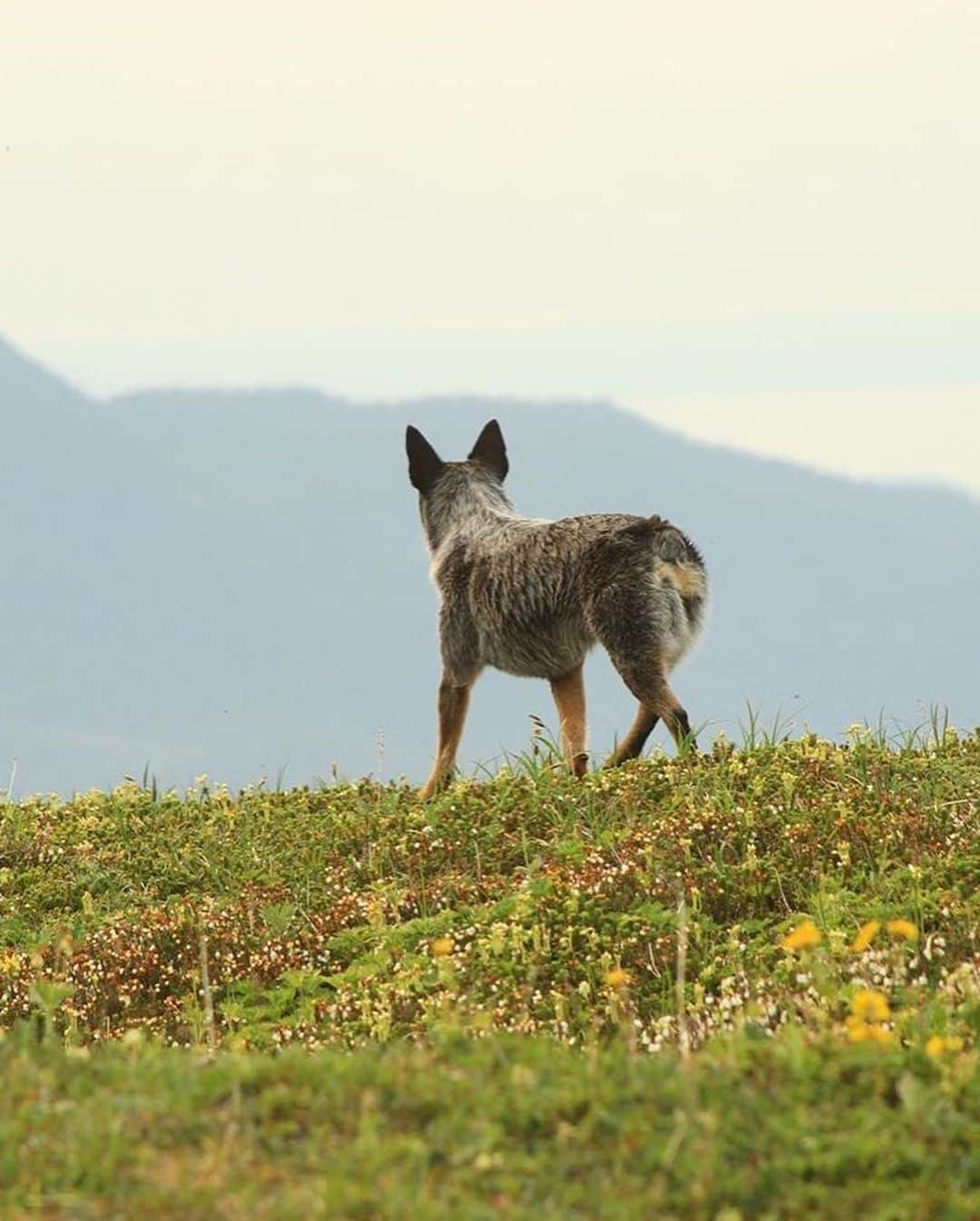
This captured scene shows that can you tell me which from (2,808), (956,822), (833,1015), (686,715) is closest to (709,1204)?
(833,1015)

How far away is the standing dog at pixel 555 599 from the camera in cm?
1448

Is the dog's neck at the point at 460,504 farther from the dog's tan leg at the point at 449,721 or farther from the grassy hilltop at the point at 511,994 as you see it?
the grassy hilltop at the point at 511,994

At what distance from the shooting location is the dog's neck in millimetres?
16781

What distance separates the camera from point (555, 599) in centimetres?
1501

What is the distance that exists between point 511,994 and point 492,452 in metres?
8.11

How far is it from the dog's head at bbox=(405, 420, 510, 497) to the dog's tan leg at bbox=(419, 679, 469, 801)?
2150 mm

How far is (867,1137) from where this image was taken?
5.55 m

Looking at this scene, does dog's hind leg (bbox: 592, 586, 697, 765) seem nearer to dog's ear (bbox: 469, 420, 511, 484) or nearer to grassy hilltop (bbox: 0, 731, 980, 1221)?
grassy hilltop (bbox: 0, 731, 980, 1221)

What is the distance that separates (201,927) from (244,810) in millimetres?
4086

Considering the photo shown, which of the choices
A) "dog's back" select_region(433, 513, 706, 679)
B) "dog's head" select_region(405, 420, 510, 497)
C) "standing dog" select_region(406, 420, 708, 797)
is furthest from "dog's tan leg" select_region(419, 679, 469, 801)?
"dog's head" select_region(405, 420, 510, 497)

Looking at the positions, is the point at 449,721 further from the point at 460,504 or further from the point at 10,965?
the point at 10,965

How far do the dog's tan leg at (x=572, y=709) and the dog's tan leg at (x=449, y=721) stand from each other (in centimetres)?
84

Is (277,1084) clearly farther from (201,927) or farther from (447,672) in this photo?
(447,672)

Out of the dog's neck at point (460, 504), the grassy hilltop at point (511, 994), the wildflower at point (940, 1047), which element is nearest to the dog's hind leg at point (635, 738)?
the grassy hilltop at point (511, 994)
